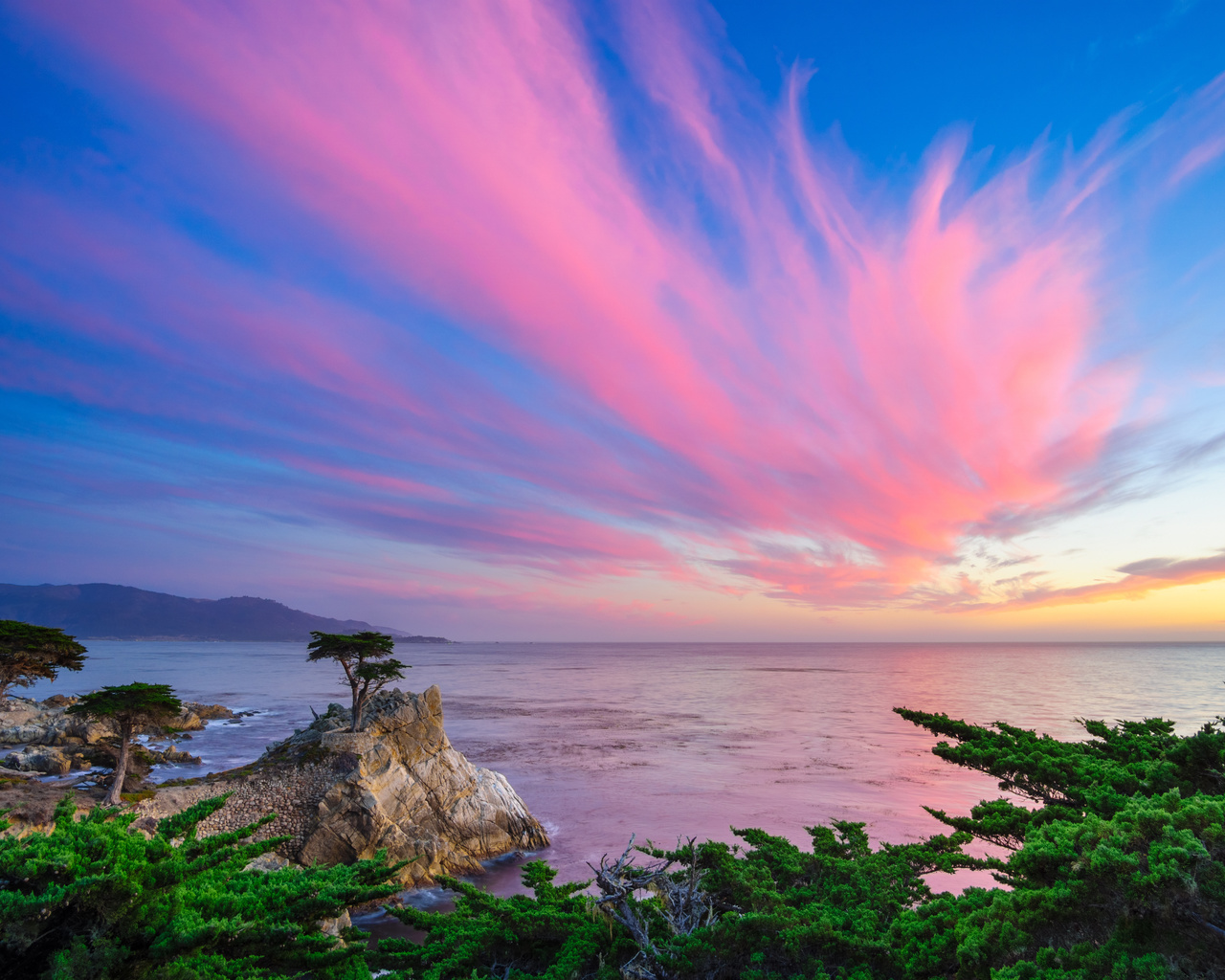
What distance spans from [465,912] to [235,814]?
42.5 feet

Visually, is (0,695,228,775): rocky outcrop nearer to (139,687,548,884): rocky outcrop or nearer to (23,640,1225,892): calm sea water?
(23,640,1225,892): calm sea water

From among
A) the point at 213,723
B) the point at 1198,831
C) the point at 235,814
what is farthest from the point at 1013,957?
the point at 213,723

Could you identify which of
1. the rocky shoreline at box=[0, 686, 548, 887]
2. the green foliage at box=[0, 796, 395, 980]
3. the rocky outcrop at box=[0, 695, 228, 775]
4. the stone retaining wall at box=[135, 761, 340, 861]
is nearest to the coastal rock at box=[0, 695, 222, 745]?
the rocky outcrop at box=[0, 695, 228, 775]

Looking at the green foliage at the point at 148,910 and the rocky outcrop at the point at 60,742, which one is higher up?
the green foliage at the point at 148,910

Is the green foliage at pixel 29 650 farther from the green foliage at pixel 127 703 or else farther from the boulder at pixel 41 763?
the boulder at pixel 41 763

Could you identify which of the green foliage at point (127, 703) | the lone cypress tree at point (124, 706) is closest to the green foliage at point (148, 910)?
the green foliage at point (127, 703)

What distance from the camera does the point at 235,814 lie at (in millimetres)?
19500

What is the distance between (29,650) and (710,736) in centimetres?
4181

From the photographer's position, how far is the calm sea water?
2714 centimetres

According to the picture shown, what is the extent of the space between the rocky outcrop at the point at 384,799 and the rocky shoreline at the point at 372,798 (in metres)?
0.04

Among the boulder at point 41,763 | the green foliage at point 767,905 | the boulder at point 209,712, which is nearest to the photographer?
the green foliage at point 767,905

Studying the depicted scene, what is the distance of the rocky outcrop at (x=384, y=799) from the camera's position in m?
18.9

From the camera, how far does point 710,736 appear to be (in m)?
47.8

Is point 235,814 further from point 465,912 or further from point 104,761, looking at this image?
point 104,761
